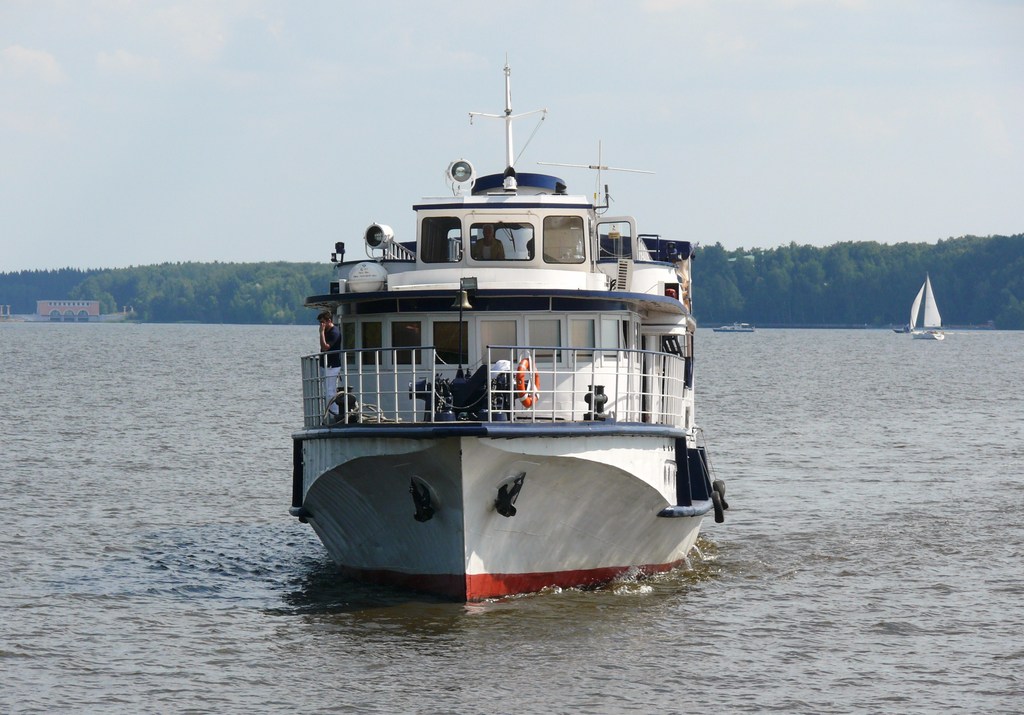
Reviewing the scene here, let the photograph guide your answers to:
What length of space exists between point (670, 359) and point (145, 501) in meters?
13.5

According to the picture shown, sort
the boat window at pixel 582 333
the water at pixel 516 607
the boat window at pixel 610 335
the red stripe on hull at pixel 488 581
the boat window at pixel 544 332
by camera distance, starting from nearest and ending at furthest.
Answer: the water at pixel 516 607 → the red stripe on hull at pixel 488 581 → the boat window at pixel 544 332 → the boat window at pixel 582 333 → the boat window at pixel 610 335

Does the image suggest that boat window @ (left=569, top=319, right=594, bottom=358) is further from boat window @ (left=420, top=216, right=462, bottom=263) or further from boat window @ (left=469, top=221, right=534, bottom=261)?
boat window @ (left=420, top=216, right=462, bottom=263)

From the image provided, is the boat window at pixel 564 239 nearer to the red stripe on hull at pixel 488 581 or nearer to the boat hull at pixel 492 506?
the boat hull at pixel 492 506

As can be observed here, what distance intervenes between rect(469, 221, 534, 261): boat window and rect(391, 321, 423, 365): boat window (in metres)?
2.03

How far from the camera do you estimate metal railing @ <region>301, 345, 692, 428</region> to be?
19.4m

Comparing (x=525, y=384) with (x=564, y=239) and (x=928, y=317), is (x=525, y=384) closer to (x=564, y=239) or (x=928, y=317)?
(x=564, y=239)

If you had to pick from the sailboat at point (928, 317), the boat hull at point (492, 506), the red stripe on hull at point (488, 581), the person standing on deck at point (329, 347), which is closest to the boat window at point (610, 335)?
the boat hull at point (492, 506)

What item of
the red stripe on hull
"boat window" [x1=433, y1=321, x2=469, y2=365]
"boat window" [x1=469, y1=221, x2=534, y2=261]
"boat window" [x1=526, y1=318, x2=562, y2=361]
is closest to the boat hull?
the red stripe on hull

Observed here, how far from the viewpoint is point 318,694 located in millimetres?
16516

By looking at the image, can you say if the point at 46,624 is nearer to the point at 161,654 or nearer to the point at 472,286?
the point at 161,654

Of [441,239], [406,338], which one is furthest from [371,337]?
[441,239]

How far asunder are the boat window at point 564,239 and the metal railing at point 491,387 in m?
1.87

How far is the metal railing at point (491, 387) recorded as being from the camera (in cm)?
1939

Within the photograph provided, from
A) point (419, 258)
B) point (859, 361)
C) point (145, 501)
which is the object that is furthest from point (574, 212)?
point (859, 361)
